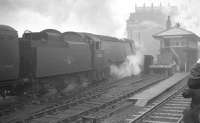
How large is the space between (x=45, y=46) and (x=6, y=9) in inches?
115

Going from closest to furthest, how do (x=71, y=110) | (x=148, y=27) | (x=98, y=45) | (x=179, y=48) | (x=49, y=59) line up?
(x=71, y=110)
(x=49, y=59)
(x=98, y=45)
(x=179, y=48)
(x=148, y=27)

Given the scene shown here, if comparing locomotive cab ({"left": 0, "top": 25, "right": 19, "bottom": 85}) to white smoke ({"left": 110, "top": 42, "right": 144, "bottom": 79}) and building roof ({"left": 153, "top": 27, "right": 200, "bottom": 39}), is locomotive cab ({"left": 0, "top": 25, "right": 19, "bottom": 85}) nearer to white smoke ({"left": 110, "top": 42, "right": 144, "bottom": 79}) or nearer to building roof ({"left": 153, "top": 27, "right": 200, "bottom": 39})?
white smoke ({"left": 110, "top": 42, "right": 144, "bottom": 79})

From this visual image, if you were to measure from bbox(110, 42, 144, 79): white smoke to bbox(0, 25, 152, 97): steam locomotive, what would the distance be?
2.20 metres

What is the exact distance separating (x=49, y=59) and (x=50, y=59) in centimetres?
10

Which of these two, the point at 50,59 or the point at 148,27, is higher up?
the point at 148,27

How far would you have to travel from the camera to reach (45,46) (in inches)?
463

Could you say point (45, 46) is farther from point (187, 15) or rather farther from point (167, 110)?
point (187, 15)

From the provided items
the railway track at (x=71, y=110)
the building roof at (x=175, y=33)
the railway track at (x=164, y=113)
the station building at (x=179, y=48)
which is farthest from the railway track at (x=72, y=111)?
the building roof at (x=175, y=33)

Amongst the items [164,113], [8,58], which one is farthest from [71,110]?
[164,113]

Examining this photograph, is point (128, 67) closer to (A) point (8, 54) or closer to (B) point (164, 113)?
(B) point (164, 113)

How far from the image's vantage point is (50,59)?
474 inches

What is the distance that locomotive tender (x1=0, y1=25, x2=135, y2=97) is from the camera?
9.71m

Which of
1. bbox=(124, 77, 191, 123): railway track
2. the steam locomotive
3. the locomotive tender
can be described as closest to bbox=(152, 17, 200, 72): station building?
the locomotive tender

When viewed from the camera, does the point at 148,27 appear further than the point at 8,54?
Yes
